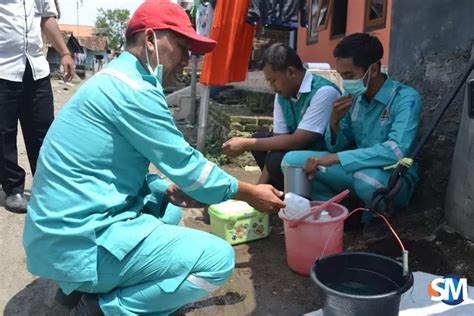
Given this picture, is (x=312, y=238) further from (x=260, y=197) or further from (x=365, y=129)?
(x=365, y=129)

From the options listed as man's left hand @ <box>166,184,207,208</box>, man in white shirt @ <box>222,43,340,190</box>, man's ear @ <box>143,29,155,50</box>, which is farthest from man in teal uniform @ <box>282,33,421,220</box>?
man's ear @ <box>143,29,155,50</box>

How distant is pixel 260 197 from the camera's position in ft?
6.93

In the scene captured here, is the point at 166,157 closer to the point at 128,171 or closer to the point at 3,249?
the point at 128,171

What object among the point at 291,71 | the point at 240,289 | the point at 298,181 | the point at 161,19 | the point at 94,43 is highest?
the point at 94,43

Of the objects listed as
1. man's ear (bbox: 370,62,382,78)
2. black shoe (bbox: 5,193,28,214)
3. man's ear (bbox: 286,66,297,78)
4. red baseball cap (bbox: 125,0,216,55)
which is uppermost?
red baseball cap (bbox: 125,0,216,55)

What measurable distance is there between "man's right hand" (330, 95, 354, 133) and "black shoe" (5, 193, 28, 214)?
2.46 m

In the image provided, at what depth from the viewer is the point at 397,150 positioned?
2627 millimetres

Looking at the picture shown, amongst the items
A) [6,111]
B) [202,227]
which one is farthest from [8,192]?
[202,227]

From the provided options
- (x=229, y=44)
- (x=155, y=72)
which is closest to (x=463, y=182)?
(x=155, y=72)

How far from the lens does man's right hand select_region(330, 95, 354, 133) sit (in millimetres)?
3076

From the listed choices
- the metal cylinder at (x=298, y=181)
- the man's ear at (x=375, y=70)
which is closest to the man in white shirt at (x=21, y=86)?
the metal cylinder at (x=298, y=181)

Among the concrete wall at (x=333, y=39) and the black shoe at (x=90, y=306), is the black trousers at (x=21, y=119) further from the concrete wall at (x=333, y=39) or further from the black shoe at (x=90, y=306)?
the concrete wall at (x=333, y=39)

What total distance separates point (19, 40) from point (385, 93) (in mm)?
2711

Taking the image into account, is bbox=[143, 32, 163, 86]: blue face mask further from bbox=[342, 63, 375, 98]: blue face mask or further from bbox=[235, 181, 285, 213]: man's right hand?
bbox=[342, 63, 375, 98]: blue face mask
